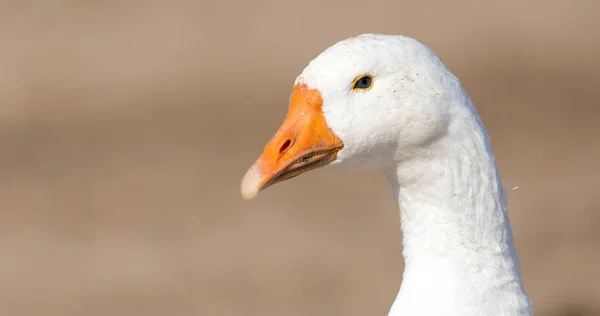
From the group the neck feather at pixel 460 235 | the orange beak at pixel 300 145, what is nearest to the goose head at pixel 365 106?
the orange beak at pixel 300 145

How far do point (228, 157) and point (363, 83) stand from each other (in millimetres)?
9254

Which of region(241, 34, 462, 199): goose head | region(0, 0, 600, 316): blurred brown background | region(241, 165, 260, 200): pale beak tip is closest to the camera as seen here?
region(241, 165, 260, 200): pale beak tip

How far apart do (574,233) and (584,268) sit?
0.58 meters

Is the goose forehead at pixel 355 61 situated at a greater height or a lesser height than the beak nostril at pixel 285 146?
greater

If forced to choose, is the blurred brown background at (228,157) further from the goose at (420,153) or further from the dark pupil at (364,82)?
the dark pupil at (364,82)

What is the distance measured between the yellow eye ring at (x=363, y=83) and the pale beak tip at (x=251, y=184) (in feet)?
2.05

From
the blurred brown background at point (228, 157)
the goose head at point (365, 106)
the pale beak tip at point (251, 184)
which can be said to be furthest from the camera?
the blurred brown background at point (228, 157)

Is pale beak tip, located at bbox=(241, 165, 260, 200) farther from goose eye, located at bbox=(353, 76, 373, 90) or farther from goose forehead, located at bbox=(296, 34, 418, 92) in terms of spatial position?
goose eye, located at bbox=(353, 76, 373, 90)

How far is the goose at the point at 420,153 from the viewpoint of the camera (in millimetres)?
4355

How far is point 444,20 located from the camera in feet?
53.9

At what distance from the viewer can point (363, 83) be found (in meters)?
4.38

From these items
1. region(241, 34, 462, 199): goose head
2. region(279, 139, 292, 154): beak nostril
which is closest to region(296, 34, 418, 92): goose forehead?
region(241, 34, 462, 199): goose head

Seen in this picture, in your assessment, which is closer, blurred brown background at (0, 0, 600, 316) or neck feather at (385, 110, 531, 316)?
neck feather at (385, 110, 531, 316)

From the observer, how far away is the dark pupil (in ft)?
14.3
